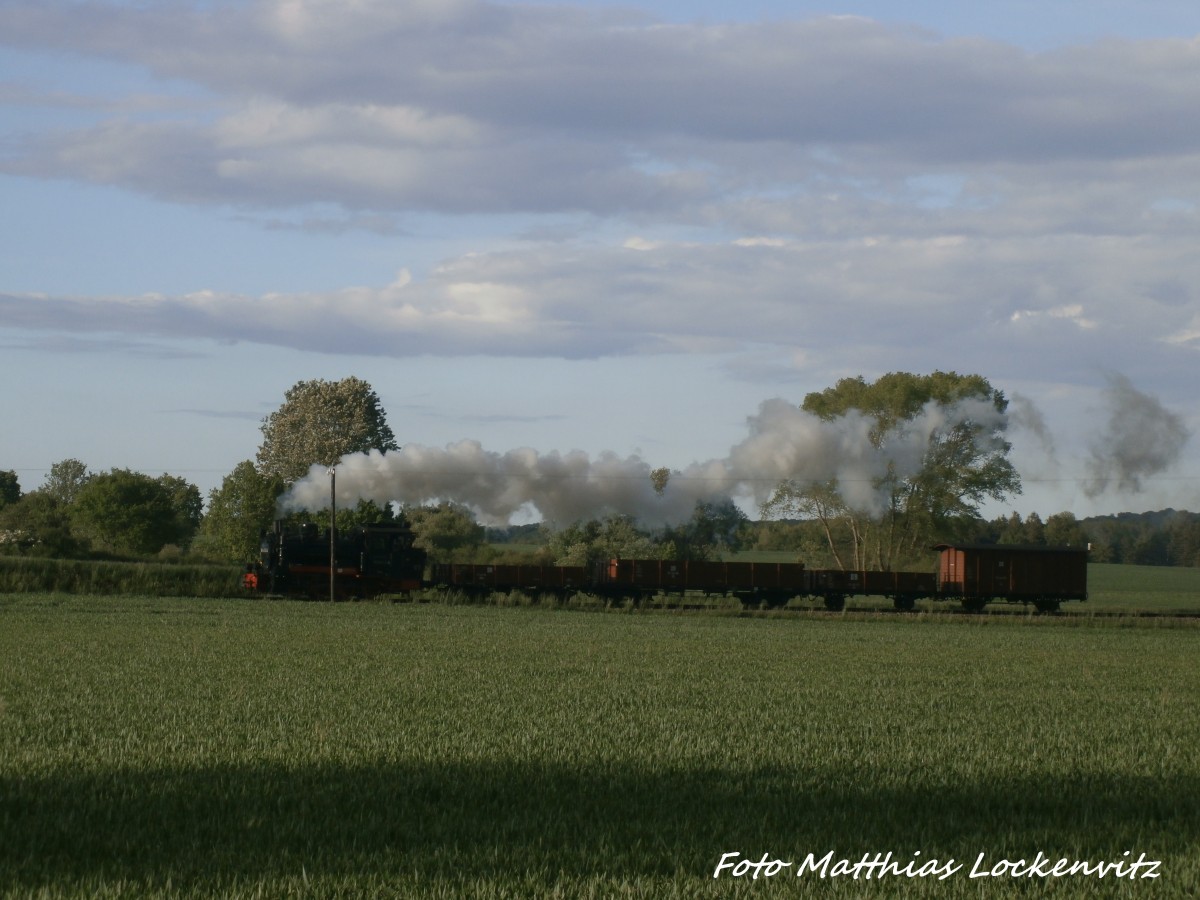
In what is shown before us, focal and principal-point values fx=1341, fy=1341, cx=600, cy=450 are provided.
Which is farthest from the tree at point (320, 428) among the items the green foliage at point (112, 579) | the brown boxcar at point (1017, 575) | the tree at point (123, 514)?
the brown boxcar at point (1017, 575)

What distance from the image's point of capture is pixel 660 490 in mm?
75875

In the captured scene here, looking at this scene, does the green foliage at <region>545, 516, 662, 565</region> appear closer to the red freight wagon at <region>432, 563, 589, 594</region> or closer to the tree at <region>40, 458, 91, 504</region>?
the red freight wagon at <region>432, 563, 589, 594</region>

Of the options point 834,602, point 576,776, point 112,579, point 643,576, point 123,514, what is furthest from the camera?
point 123,514

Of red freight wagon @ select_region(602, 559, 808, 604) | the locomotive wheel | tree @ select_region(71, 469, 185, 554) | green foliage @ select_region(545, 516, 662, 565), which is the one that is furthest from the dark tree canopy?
the locomotive wheel

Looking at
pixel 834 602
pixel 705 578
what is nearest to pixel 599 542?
pixel 705 578

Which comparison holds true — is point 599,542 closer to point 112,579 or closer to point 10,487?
point 112,579

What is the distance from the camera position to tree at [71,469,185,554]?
119m

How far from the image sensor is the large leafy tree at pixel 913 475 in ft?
268

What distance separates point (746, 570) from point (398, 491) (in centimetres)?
1898

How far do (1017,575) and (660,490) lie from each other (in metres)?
21.0

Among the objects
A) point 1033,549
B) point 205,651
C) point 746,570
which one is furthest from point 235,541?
point 205,651

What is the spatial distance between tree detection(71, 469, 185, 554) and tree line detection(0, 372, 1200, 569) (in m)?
0.13

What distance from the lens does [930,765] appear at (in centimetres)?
1606

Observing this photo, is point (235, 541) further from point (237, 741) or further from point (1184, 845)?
point (1184, 845)
